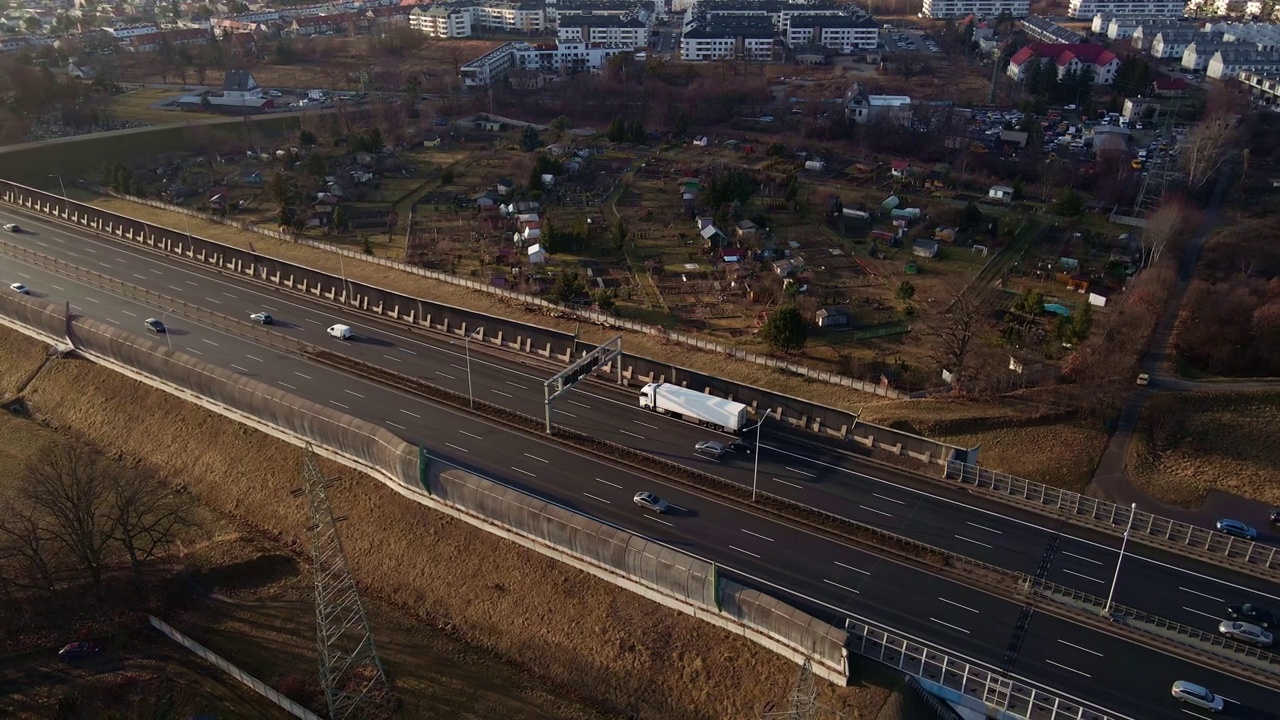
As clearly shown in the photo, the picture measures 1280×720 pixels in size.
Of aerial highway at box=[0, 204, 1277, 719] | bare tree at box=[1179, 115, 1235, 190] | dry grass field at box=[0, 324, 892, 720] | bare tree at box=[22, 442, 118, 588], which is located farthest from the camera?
bare tree at box=[1179, 115, 1235, 190]

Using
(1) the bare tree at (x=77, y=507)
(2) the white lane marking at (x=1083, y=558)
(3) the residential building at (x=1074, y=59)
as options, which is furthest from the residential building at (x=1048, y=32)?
(1) the bare tree at (x=77, y=507)

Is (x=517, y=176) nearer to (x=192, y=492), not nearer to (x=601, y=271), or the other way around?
(x=601, y=271)

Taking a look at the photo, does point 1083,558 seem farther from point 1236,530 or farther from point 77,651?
point 77,651

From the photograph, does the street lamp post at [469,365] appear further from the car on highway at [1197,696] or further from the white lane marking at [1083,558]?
the car on highway at [1197,696]

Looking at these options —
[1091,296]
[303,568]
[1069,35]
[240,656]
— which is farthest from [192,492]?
[1069,35]

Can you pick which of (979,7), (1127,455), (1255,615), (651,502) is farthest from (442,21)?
(1255,615)

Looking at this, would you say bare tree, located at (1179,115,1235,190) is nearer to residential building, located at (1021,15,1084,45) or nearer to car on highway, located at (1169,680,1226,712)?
residential building, located at (1021,15,1084,45)

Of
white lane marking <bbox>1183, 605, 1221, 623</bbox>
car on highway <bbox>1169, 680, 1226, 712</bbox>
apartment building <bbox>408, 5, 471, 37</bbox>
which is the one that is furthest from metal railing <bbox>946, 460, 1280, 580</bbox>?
apartment building <bbox>408, 5, 471, 37</bbox>
